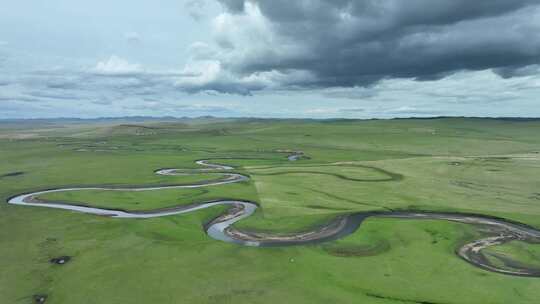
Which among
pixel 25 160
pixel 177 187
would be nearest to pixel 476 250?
pixel 177 187

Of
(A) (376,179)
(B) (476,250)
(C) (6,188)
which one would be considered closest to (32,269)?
(B) (476,250)

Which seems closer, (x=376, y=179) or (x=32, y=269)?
(x=32, y=269)

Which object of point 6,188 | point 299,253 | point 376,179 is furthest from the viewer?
point 376,179

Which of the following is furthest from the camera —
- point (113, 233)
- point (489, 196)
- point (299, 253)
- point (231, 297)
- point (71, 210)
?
point (489, 196)

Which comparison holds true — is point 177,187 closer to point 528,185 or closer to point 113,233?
point 113,233

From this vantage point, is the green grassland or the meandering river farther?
the meandering river

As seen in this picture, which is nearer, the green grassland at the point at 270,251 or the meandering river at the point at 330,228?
the green grassland at the point at 270,251

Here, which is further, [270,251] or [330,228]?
[330,228]

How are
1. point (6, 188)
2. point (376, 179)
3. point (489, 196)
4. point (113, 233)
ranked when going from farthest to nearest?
1. point (376, 179)
2. point (6, 188)
3. point (489, 196)
4. point (113, 233)

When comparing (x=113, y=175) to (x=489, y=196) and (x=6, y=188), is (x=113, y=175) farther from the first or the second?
(x=489, y=196)
